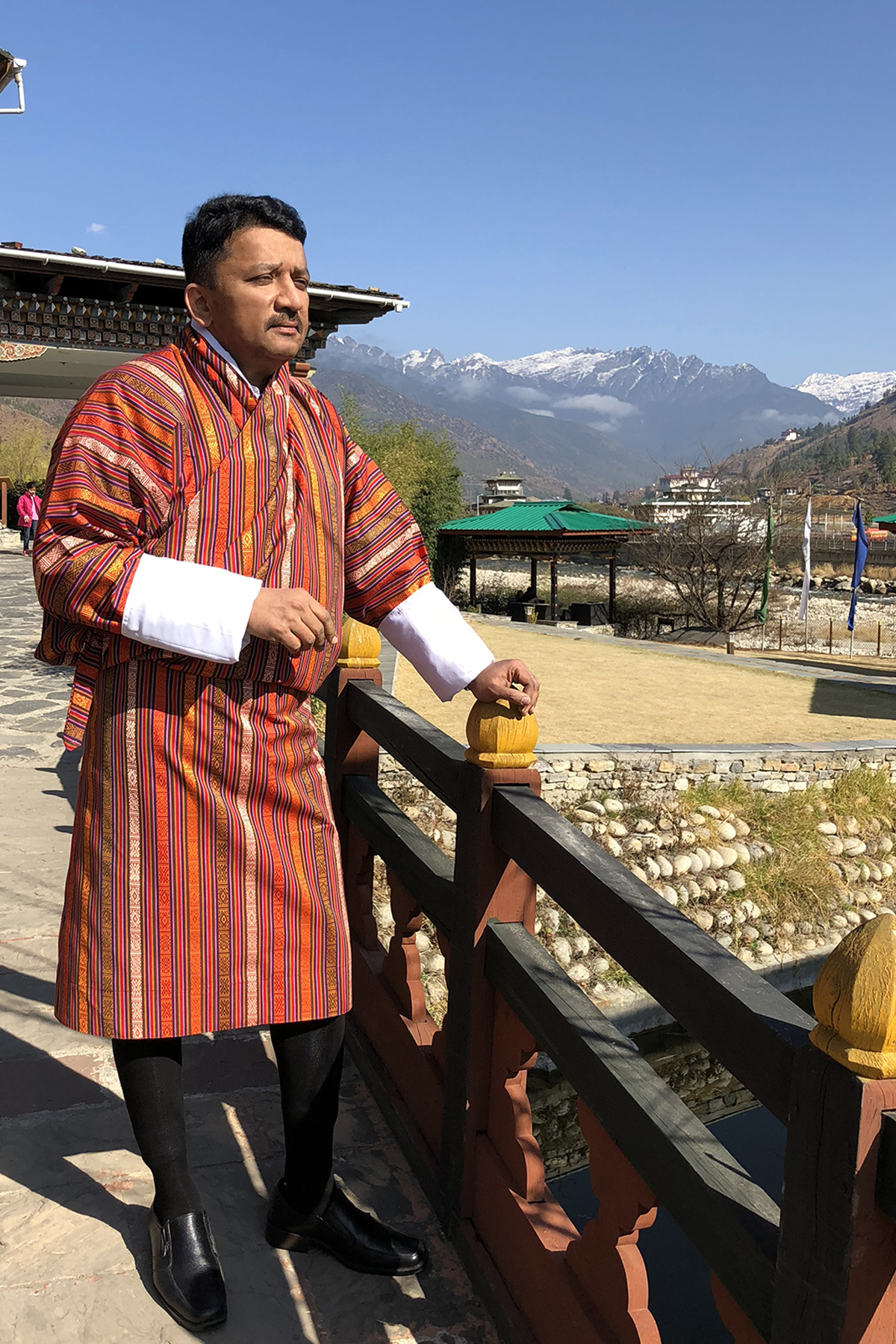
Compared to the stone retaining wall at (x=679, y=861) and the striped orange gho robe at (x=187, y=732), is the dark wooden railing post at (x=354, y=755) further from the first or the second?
the stone retaining wall at (x=679, y=861)

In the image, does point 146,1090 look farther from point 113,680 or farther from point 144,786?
point 113,680

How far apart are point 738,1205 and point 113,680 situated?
1.10 meters

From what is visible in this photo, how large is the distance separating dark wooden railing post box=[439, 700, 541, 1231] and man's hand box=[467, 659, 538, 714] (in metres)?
0.02

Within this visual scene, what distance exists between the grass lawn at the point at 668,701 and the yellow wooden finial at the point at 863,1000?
21.9ft

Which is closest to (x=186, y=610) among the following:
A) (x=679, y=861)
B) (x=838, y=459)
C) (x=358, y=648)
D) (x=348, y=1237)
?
(x=348, y=1237)

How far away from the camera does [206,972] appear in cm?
163

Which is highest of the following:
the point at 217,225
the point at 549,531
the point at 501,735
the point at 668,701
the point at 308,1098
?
the point at 217,225

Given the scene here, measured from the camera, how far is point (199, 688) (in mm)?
1584

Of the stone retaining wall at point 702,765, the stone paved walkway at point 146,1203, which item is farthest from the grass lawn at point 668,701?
the stone paved walkway at point 146,1203

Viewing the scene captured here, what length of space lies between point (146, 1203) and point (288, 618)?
123 centimetres

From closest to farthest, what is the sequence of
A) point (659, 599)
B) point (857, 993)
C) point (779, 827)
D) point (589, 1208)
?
1. point (857, 993)
2. point (589, 1208)
3. point (779, 827)
4. point (659, 599)

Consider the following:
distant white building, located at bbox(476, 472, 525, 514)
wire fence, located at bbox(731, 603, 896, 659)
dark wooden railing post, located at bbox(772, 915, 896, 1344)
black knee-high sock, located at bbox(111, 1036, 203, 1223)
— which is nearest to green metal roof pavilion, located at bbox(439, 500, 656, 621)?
wire fence, located at bbox(731, 603, 896, 659)

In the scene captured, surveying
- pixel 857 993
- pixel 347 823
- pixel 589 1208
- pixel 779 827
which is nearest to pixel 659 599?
pixel 779 827

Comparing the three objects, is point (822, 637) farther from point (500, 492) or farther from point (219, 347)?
point (500, 492)
